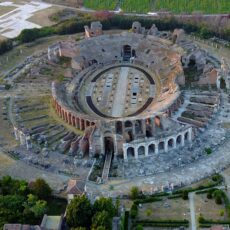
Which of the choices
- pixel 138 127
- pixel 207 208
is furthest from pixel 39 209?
pixel 138 127

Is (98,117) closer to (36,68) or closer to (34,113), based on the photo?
(34,113)

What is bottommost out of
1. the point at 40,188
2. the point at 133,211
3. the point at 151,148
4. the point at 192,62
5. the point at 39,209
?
the point at 39,209

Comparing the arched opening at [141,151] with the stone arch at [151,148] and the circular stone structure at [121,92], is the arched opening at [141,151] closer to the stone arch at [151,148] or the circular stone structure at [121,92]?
the stone arch at [151,148]

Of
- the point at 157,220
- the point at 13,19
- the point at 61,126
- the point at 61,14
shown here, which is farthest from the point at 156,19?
the point at 157,220

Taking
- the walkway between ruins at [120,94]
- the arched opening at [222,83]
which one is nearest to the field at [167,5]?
the walkway between ruins at [120,94]

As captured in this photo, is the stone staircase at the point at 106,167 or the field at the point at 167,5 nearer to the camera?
the stone staircase at the point at 106,167

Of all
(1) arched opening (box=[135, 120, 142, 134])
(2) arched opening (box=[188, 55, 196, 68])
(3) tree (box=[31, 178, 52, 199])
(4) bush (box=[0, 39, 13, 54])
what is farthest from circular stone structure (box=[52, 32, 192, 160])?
(4) bush (box=[0, 39, 13, 54])

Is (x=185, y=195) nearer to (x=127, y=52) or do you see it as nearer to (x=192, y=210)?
(x=192, y=210)
